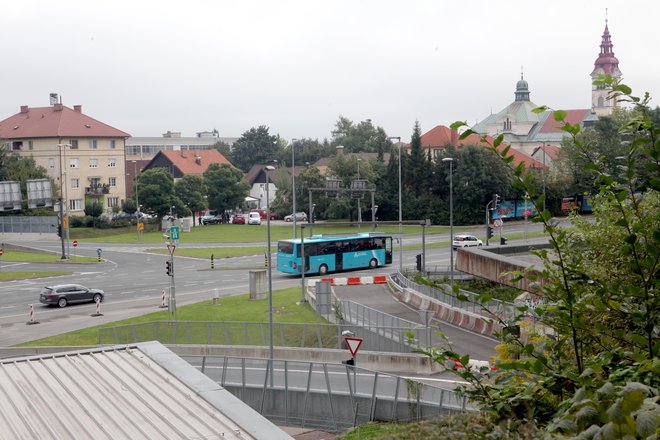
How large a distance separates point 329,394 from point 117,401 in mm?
9668

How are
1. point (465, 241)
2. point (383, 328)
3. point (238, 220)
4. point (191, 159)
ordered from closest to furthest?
point (383, 328)
point (465, 241)
point (238, 220)
point (191, 159)

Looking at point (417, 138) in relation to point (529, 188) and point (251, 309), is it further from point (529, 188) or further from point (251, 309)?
point (529, 188)

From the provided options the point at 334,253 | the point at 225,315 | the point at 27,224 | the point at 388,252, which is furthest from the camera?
the point at 27,224

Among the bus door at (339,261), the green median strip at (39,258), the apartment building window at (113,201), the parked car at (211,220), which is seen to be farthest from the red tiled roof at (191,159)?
the bus door at (339,261)

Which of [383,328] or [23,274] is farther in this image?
[23,274]

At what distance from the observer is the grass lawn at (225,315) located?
30.4m

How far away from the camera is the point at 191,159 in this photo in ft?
376

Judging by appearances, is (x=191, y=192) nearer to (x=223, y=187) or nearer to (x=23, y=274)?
(x=223, y=187)

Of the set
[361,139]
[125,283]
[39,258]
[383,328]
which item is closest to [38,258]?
[39,258]

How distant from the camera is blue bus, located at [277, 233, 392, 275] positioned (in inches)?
1891

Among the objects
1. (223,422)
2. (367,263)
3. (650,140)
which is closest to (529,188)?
(650,140)

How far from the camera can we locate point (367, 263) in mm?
51750

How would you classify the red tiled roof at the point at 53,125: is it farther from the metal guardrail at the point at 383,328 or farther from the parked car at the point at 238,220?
the metal guardrail at the point at 383,328

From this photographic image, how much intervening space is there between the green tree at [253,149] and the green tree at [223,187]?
162 ft
